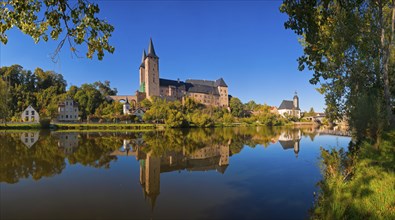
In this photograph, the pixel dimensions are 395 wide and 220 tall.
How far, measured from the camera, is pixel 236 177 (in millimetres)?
9273

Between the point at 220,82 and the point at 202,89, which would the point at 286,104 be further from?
the point at 202,89

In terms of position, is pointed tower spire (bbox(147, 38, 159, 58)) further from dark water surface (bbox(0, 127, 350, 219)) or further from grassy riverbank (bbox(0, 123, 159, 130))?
dark water surface (bbox(0, 127, 350, 219))

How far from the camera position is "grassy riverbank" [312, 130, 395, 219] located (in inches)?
176

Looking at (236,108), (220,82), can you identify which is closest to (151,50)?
(220,82)

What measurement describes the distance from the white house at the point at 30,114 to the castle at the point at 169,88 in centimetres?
2538

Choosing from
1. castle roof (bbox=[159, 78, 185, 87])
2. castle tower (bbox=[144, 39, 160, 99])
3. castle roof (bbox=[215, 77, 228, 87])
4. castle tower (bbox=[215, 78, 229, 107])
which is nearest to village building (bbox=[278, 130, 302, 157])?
castle tower (bbox=[144, 39, 160, 99])

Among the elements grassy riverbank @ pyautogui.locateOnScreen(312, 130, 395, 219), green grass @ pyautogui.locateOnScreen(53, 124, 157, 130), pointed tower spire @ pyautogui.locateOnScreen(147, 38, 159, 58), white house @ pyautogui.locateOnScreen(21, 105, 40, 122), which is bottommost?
grassy riverbank @ pyautogui.locateOnScreen(312, 130, 395, 219)

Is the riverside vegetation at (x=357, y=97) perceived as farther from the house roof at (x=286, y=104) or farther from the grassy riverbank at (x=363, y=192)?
the house roof at (x=286, y=104)

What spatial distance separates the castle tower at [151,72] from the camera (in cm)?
7815

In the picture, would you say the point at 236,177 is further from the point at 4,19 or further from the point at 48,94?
the point at 48,94

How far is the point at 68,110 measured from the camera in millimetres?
56812

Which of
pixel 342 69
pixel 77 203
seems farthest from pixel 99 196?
pixel 342 69

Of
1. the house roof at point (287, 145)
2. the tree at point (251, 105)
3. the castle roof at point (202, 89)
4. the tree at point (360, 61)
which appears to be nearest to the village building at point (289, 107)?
the tree at point (251, 105)

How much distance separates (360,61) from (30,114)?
62.4 metres
